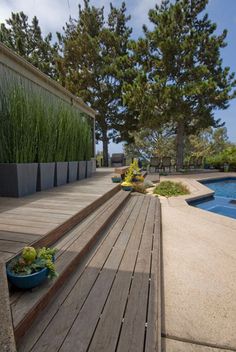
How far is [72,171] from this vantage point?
16.2 ft

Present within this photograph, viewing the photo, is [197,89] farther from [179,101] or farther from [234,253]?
[234,253]

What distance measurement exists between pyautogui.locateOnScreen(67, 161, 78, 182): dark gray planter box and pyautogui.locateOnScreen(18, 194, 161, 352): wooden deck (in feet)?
9.32

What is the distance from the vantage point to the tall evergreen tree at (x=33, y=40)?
46.5ft

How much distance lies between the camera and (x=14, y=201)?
2830 millimetres

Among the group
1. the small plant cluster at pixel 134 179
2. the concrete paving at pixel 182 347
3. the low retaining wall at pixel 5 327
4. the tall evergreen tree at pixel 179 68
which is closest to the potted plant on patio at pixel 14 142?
the low retaining wall at pixel 5 327

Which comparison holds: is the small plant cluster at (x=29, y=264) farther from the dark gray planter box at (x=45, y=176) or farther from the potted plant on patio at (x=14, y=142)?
the dark gray planter box at (x=45, y=176)

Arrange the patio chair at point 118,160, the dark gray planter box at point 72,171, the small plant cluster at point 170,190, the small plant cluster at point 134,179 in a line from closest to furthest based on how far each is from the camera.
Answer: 1. the dark gray planter box at point 72,171
2. the small plant cluster at point 134,179
3. the small plant cluster at point 170,190
4. the patio chair at point 118,160

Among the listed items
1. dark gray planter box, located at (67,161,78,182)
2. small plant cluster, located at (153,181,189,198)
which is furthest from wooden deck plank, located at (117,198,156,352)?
small plant cluster, located at (153,181,189,198)

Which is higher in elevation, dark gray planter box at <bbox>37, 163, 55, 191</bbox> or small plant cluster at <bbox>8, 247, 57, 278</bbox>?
dark gray planter box at <bbox>37, 163, 55, 191</bbox>

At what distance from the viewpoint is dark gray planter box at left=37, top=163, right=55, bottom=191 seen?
364cm

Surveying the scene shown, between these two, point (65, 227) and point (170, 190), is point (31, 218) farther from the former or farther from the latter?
point (170, 190)

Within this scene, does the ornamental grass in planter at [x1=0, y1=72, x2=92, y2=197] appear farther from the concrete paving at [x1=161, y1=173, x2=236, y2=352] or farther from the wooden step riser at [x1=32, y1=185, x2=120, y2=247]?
the concrete paving at [x1=161, y1=173, x2=236, y2=352]

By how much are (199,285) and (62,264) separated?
1.21 meters

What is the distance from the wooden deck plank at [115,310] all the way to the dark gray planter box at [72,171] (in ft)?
9.81
